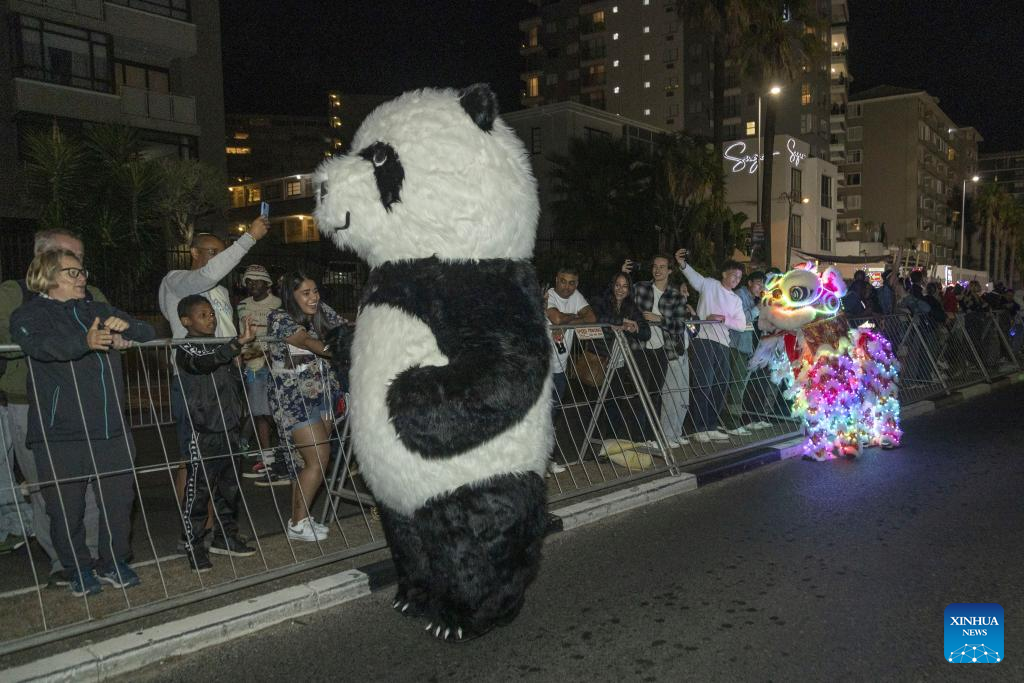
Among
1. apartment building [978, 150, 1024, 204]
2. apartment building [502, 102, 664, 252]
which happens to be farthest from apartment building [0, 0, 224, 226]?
apartment building [978, 150, 1024, 204]

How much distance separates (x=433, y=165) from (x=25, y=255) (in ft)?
43.5

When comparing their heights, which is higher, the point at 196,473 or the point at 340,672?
the point at 196,473

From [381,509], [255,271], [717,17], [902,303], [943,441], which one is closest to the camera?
[381,509]

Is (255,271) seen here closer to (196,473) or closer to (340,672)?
(196,473)

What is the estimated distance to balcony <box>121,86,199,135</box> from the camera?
2075cm

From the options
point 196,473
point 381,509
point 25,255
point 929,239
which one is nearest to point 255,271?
point 196,473

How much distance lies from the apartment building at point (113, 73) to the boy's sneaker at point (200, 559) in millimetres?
16617

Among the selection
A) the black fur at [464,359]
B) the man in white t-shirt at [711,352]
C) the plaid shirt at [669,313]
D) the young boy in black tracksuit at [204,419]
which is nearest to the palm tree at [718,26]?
the man in white t-shirt at [711,352]

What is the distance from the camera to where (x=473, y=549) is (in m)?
3.22

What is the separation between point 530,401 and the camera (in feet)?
10.8

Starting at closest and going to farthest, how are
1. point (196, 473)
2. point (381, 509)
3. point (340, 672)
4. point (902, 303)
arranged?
point (340, 672) → point (381, 509) → point (196, 473) → point (902, 303)

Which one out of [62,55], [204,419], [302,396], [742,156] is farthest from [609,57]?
[204,419]

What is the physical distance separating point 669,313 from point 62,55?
757 inches

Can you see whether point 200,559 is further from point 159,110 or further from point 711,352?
point 159,110
